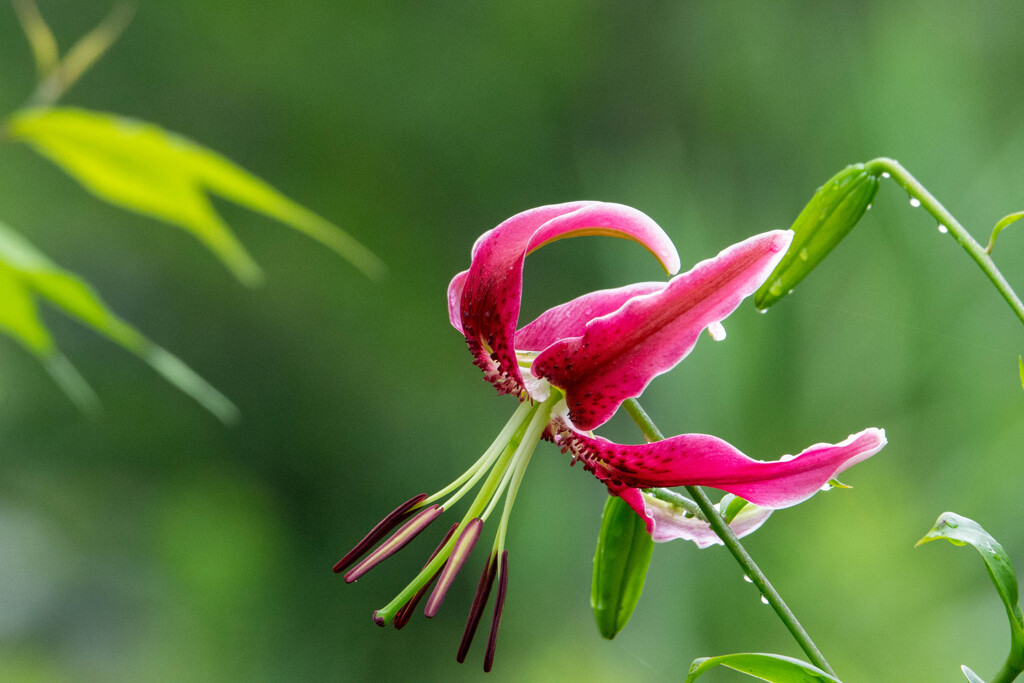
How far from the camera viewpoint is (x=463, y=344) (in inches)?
108

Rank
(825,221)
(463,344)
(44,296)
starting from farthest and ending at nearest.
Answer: (463,344) → (825,221) → (44,296)

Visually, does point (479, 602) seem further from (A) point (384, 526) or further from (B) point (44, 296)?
(B) point (44, 296)

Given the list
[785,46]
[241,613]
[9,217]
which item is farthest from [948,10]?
[9,217]

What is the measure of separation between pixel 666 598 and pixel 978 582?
0.45 meters

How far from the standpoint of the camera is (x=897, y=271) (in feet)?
5.02

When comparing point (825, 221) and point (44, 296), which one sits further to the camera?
point (825, 221)

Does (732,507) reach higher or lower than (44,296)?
lower

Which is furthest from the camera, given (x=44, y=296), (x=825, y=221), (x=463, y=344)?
(x=463, y=344)

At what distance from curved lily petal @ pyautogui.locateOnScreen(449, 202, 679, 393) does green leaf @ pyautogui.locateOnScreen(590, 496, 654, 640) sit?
0.20 feet

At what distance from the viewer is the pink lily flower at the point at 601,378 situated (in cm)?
29

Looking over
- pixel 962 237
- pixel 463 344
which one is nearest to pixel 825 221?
pixel 962 237

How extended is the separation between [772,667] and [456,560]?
0.37 feet

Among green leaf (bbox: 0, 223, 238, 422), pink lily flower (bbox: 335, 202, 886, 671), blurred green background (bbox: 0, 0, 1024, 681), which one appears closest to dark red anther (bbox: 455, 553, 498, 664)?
pink lily flower (bbox: 335, 202, 886, 671)

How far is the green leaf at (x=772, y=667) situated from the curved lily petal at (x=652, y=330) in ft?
0.28
